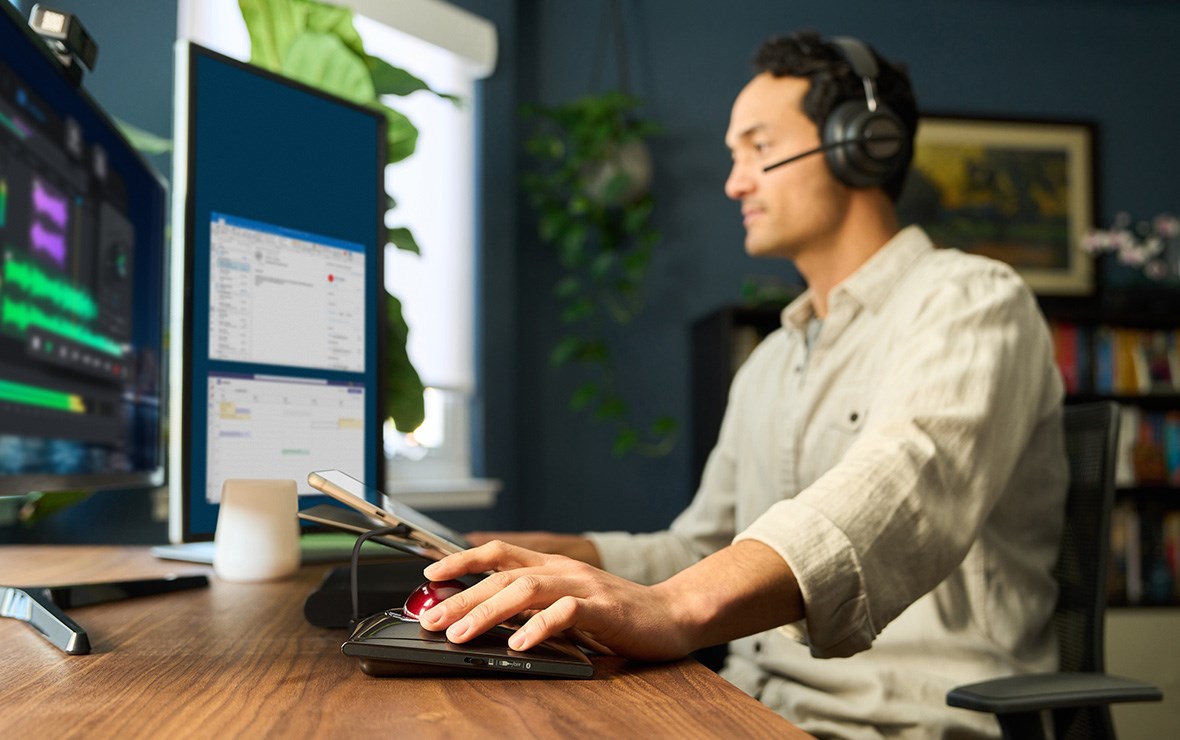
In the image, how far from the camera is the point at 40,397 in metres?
0.87

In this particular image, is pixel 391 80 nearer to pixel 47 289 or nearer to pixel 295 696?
pixel 47 289

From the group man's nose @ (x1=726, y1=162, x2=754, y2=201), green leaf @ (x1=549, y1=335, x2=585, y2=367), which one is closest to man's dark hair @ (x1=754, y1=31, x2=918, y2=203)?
man's nose @ (x1=726, y1=162, x2=754, y2=201)

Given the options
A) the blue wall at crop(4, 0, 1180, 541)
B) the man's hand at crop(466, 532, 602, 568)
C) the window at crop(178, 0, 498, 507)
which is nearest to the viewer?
the man's hand at crop(466, 532, 602, 568)

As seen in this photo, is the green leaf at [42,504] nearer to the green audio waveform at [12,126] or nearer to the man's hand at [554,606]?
the green audio waveform at [12,126]

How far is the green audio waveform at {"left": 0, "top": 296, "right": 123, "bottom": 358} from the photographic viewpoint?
805mm

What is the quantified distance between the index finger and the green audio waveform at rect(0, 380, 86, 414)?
0.43m

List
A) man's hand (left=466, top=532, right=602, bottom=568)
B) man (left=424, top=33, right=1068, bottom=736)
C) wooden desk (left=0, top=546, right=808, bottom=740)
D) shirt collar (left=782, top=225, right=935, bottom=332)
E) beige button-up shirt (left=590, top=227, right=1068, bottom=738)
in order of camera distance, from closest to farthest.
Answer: wooden desk (left=0, top=546, right=808, bottom=740) < man (left=424, top=33, right=1068, bottom=736) < beige button-up shirt (left=590, top=227, right=1068, bottom=738) < man's hand (left=466, top=532, right=602, bottom=568) < shirt collar (left=782, top=225, right=935, bottom=332)

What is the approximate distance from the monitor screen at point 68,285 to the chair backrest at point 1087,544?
105 cm

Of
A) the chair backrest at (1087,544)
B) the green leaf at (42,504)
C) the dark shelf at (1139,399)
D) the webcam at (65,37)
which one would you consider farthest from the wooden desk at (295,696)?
the dark shelf at (1139,399)

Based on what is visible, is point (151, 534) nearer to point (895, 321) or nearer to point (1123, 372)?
point (895, 321)

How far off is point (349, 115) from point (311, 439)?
396 millimetres

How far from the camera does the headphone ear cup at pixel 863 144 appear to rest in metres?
1.31

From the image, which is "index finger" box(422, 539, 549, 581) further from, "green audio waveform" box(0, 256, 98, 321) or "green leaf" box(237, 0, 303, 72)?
"green leaf" box(237, 0, 303, 72)

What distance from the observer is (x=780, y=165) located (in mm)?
1408
